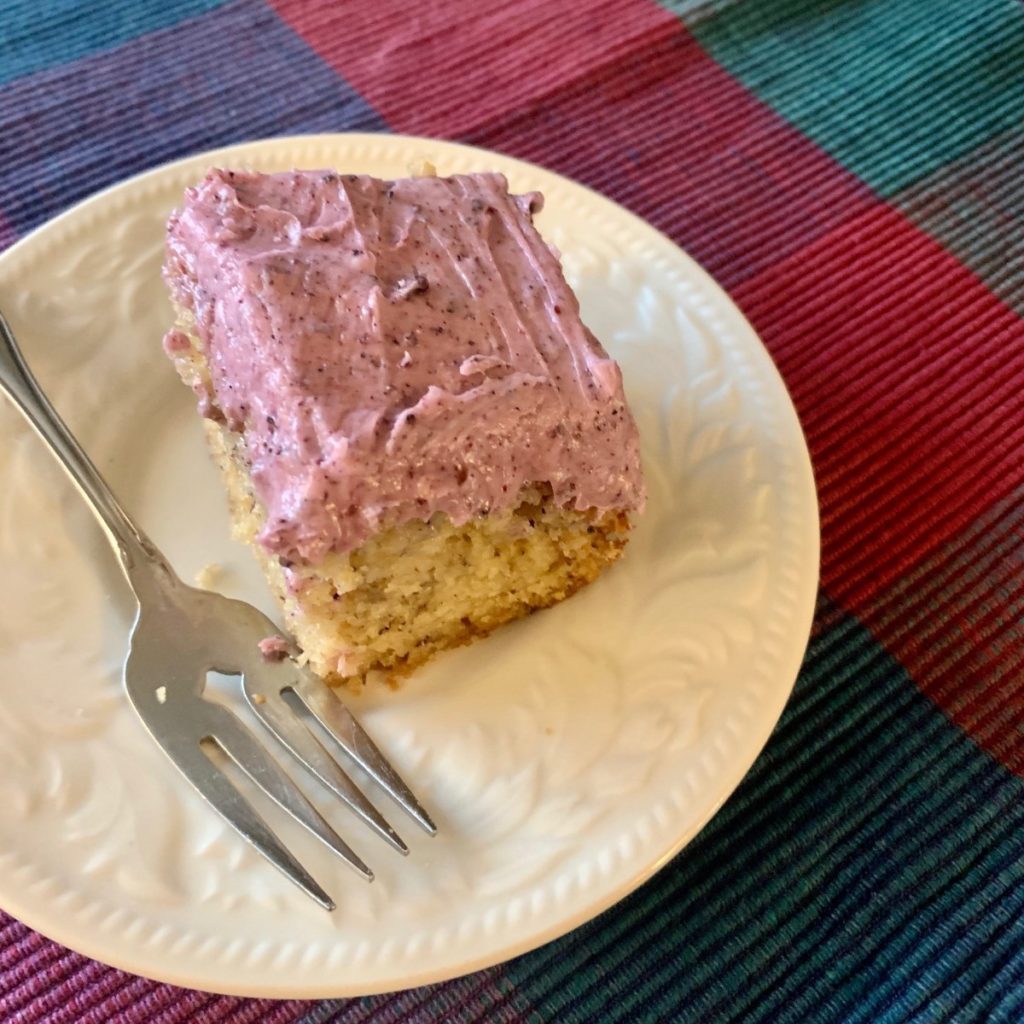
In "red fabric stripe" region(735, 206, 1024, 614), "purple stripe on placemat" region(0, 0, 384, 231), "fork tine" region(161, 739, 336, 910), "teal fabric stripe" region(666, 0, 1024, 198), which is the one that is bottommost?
"red fabric stripe" region(735, 206, 1024, 614)

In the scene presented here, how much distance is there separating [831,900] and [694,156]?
1.43 metres

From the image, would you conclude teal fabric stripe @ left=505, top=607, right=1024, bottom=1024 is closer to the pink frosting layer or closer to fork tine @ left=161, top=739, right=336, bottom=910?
fork tine @ left=161, top=739, right=336, bottom=910

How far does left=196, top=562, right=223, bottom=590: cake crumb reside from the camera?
1.30m

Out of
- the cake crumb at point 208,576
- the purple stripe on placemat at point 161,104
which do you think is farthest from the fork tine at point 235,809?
the purple stripe on placemat at point 161,104

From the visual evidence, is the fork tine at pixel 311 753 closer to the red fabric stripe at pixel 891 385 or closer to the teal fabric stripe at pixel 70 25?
the red fabric stripe at pixel 891 385

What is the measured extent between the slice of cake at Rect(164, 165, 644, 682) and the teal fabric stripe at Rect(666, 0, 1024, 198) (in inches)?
42.5

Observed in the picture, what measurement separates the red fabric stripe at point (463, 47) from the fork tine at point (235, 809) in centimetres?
136

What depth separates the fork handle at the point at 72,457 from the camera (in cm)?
126

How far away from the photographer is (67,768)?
1.07 metres

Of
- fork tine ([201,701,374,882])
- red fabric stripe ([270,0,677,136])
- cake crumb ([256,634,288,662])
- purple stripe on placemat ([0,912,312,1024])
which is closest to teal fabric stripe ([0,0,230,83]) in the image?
red fabric stripe ([270,0,677,136])

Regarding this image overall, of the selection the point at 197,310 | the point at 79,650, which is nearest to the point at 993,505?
the point at 197,310

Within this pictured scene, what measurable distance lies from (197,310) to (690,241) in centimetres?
101

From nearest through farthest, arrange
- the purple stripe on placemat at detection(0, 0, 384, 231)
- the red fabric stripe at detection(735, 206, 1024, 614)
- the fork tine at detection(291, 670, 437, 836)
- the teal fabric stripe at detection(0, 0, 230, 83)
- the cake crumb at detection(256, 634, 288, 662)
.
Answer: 1. the fork tine at detection(291, 670, 437, 836)
2. the cake crumb at detection(256, 634, 288, 662)
3. the red fabric stripe at detection(735, 206, 1024, 614)
4. the purple stripe on placemat at detection(0, 0, 384, 231)
5. the teal fabric stripe at detection(0, 0, 230, 83)

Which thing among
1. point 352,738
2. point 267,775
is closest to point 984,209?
point 352,738
